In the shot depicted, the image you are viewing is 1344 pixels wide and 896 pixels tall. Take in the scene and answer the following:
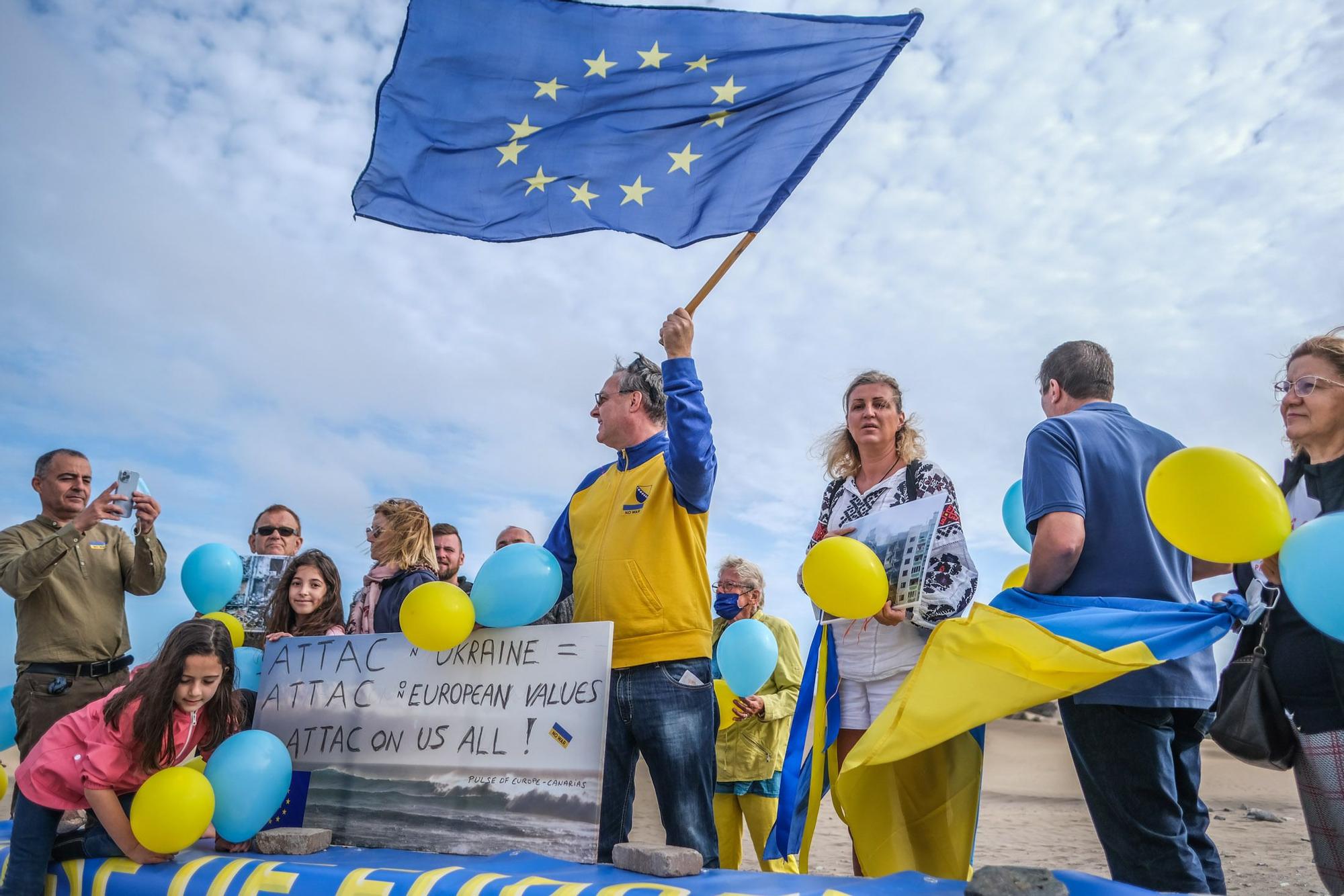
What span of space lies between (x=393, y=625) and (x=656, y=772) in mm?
1507

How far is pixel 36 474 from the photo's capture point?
513 centimetres

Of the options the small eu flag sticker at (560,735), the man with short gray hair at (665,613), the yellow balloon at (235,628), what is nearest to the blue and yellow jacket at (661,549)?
the man with short gray hair at (665,613)

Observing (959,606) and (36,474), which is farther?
(36,474)

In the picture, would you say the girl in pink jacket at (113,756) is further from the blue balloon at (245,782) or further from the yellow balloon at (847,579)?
the yellow balloon at (847,579)

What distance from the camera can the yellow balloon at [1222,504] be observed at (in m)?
2.28

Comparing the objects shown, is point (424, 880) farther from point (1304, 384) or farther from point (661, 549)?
point (1304, 384)

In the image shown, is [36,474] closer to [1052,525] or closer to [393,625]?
[393,625]

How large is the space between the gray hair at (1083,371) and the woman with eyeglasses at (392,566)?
9.13 ft

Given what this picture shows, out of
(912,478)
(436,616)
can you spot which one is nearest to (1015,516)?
(912,478)

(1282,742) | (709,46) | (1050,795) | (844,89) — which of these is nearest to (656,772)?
(1282,742)

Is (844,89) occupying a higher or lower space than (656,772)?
higher

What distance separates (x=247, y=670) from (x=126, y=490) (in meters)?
1.24

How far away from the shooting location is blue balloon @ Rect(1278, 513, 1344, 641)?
2.12 m

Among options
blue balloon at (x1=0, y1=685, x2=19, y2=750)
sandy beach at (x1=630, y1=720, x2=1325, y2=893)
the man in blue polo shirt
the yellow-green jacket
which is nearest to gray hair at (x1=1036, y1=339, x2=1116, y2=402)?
the man in blue polo shirt
